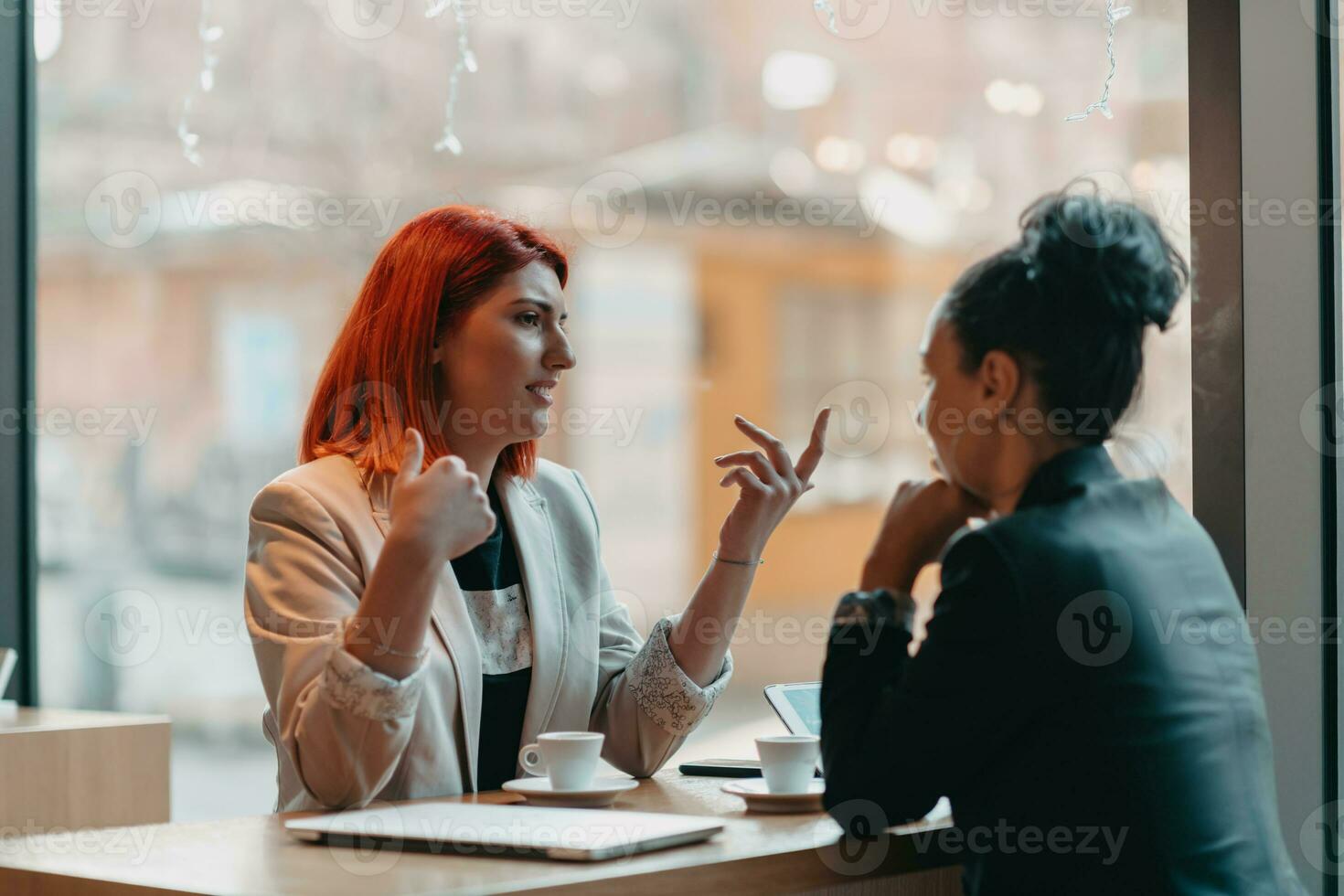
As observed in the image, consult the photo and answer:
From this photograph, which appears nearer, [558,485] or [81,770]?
[558,485]

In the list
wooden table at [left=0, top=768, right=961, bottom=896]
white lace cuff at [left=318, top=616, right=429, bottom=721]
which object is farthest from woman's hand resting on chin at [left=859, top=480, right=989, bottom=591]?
white lace cuff at [left=318, top=616, right=429, bottom=721]

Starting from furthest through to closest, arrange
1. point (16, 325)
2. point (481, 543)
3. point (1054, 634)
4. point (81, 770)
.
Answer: point (16, 325) < point (81, 770) < point (481, 543) < point (1054, 634)

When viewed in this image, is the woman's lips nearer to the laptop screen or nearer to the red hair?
the red hair

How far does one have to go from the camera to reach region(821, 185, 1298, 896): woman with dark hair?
0.99 m

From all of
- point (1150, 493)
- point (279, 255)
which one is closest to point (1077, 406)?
point (1150, 493)

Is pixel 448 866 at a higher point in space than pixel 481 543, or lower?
lower

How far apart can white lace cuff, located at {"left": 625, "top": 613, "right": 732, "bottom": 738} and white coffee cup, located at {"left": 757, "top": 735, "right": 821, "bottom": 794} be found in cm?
28

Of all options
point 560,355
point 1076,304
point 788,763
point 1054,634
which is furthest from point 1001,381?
point 560,355

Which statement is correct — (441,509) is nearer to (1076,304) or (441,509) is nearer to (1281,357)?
(1076,304)

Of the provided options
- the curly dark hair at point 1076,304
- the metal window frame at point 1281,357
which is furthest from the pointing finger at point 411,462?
the metal window frame at point 1281,357

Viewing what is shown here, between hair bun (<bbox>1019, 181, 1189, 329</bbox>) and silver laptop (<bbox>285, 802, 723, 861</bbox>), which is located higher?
hair bun (<bbox>1019, 181, 1189, 329</bbox>)

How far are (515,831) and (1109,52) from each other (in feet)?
3.43

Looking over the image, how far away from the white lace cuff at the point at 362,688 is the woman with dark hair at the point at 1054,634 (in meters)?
0.41

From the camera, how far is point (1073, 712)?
0.99m
